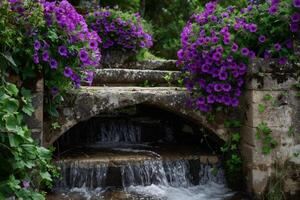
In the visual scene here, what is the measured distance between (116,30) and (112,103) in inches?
103

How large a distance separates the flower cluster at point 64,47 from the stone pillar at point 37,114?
105 mm

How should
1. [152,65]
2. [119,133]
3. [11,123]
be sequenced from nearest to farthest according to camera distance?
[11,123] < [119,133] < [152,65]

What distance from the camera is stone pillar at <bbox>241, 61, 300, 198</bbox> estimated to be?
3906 mm

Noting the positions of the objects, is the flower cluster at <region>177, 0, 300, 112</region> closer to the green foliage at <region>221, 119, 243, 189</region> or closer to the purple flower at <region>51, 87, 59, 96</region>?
the green foliage at <region>221, 119, 243, 189</region>

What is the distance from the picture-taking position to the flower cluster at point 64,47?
3.32 meters

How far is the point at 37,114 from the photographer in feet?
11.3

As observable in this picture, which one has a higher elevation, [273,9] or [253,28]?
[273,9]

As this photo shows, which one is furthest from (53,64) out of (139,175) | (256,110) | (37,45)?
(256,110)

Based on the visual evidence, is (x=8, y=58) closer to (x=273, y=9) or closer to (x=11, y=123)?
(x=11, y=123)

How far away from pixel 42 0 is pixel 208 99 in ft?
5.51

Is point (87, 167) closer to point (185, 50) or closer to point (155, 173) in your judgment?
point (155, 173)

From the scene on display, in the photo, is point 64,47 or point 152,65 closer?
point 64,47

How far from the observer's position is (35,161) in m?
2.86

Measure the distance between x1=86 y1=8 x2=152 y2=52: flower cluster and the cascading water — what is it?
2.27 metres
